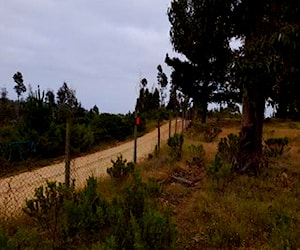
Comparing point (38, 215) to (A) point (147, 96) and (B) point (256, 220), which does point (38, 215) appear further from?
(A) point (147, 96)

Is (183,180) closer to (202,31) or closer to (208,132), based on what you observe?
(202,31)

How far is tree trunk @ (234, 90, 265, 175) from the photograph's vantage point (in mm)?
10219

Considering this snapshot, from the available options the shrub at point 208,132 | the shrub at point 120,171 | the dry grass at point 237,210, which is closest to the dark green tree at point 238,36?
the dry grass at point 237,210

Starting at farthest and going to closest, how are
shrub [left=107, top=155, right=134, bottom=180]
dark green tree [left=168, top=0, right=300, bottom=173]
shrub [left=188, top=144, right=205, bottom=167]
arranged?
shrub [left=188, top=144, right=205, bottom=167], shrub [left=107, top=155, right=134, bottom=180], dark green tree [left=168, top=0, right=300, bottom=173]

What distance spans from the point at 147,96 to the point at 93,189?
45.0 metres

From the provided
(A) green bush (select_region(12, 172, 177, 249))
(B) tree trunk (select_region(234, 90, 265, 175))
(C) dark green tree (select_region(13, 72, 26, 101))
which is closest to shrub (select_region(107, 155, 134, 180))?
(B) tree trunk (select_region(234, 90, 265, 175))

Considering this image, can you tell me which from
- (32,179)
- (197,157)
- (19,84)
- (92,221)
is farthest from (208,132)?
(19,84)

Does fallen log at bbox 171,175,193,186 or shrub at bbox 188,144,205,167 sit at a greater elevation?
shrub at bbox 188,144,205,167

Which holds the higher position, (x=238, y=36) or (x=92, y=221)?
(x=238, y=36)

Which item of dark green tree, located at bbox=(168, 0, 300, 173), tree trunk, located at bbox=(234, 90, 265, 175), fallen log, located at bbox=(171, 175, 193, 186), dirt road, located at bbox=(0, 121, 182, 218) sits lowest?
dirt road, located at bbox=(0, 121, 182, 218)

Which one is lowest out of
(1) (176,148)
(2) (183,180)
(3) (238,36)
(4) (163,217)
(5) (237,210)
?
(2) (183,180)

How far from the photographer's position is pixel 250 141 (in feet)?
33.8

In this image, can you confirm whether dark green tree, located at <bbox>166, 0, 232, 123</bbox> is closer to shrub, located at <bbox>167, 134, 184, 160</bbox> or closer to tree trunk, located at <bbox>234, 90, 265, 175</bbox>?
tree trunk, located at <bbox>234, 90, 265, 175</bbox>

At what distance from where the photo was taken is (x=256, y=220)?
5.95 meters
